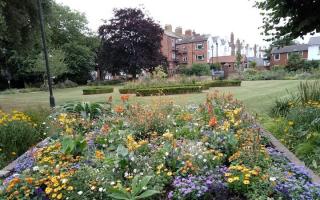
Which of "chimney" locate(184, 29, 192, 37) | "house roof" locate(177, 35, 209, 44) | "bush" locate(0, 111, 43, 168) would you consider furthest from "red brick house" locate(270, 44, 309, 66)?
"bush" locate(0, 111, 43, 168)

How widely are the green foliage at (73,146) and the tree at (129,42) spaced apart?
36.8m

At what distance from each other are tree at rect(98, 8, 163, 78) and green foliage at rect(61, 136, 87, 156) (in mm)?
36786

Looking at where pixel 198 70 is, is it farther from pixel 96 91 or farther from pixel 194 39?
pixel 96 91

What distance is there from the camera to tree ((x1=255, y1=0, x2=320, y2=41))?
8.61 m

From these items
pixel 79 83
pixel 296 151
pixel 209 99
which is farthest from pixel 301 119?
pixel 79 83

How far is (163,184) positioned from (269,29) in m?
8.61

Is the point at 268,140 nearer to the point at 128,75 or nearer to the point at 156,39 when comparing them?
the point at 156,39

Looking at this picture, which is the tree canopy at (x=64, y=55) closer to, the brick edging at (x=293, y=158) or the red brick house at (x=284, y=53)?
the brick edging at (x=293, y=158)

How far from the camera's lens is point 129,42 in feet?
137

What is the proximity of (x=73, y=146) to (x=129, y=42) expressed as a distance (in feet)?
126

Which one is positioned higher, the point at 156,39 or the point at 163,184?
the point at 156,39

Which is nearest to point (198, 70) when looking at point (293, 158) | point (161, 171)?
point (293, 158)

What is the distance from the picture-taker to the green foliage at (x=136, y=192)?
9.98 ft

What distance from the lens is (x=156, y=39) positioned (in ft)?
139
